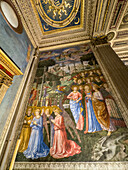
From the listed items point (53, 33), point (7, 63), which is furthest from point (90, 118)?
point (53, 33)

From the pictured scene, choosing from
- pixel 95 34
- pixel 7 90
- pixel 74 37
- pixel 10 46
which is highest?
pixel 74 37

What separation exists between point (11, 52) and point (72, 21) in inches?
179

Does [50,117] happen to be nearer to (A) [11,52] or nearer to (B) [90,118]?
(B) [90,118]

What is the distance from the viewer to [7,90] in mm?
3686

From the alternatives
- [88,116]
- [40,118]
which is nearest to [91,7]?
[88,116]

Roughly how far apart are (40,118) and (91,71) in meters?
3.25

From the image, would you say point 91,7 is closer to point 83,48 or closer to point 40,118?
point 83,48

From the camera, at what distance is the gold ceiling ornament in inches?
232

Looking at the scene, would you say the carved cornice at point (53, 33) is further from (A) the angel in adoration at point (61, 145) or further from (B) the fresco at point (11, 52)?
(A) the angel in adoration at point (61, 145)

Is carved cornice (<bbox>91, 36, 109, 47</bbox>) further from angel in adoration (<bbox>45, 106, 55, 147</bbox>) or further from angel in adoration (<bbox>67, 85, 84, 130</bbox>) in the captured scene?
angel in adoration (<bbox>45, 106, 55, 147</bbox>)

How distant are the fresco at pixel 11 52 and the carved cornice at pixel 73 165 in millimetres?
1367

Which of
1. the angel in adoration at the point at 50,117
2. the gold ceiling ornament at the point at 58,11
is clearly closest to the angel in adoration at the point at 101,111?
the angel in adoration at the point at 50,117

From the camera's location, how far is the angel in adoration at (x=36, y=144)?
10.7 feet

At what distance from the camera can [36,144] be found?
3.46 m
